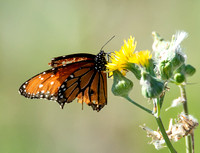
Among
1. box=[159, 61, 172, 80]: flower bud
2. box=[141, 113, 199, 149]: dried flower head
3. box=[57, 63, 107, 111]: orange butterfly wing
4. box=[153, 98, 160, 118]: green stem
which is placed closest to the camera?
box=[153, 98, 160, 118]: green stem

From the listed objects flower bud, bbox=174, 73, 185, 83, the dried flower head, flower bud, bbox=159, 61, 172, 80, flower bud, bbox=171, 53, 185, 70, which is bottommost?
the dried flower head

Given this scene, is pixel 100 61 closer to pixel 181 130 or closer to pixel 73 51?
pixel 181 130

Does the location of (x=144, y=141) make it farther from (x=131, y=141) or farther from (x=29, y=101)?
(x=29, y=101)

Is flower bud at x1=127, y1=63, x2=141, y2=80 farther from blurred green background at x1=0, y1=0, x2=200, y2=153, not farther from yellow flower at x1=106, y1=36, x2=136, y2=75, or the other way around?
blurred green background at x1=0, y1=0, x2=200, y2=153

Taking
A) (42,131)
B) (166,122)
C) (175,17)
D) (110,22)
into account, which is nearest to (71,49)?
(110,22)

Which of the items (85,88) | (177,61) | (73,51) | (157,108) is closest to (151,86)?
(157,108)

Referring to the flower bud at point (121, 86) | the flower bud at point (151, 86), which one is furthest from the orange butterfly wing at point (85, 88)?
the flower bud at point (151, 86)

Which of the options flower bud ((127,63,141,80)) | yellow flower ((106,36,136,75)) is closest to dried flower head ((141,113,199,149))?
flower bud ((127,63,141,80))
